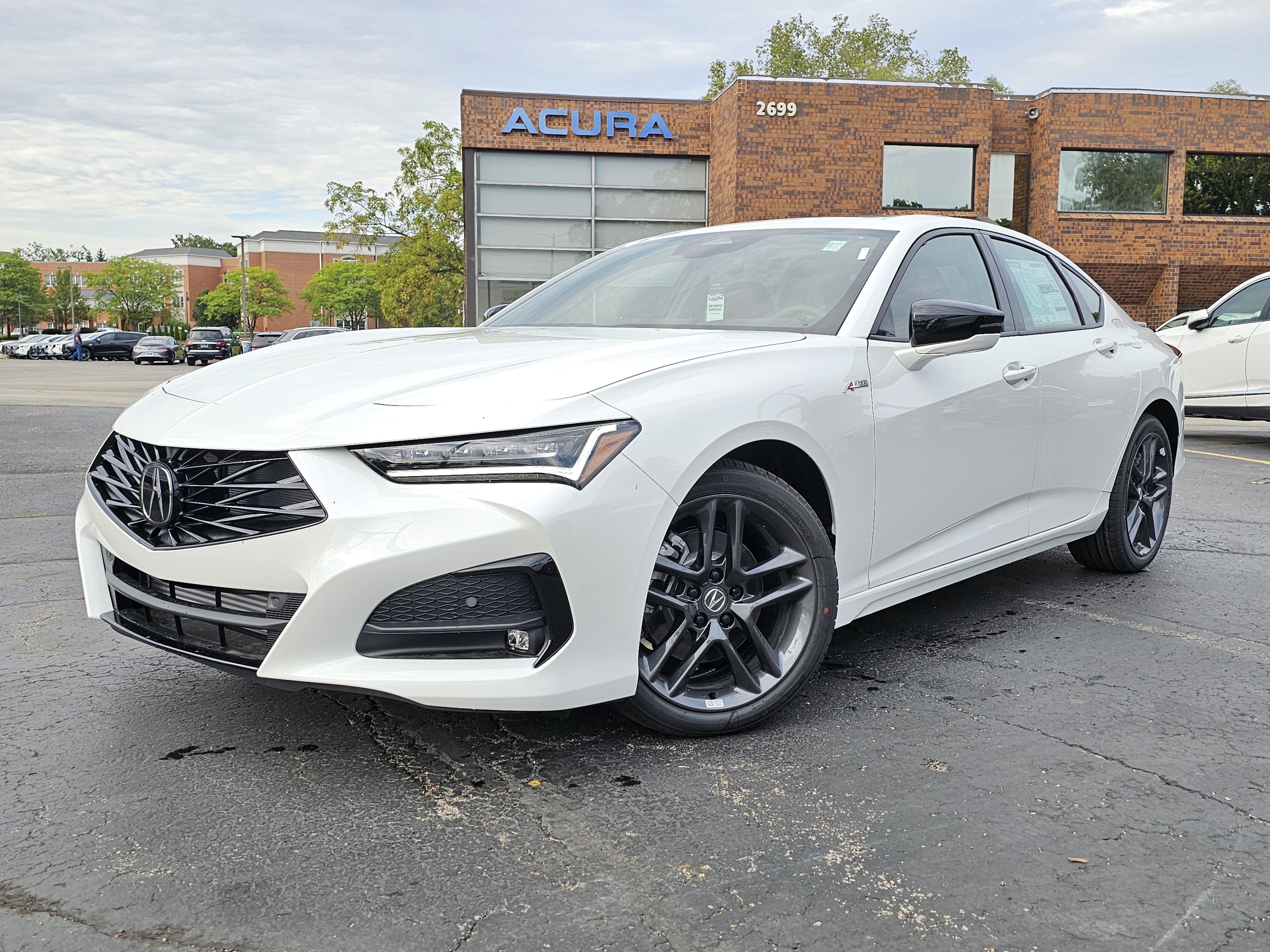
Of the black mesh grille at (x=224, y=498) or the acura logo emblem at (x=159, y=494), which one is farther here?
the acura logo emblem at (x=159, y=494)

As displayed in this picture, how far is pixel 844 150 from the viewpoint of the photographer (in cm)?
2639

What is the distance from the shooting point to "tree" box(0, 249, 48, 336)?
106062mm

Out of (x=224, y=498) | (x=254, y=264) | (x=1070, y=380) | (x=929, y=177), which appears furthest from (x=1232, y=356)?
(x=254, y=264)

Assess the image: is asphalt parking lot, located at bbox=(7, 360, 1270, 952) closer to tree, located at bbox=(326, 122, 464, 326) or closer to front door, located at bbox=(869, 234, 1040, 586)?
front door, located at bbox=(869, 234, 1040, 586)

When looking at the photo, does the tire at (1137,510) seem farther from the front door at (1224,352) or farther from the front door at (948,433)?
the front door at (1224,352)

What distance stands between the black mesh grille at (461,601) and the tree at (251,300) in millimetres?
108936

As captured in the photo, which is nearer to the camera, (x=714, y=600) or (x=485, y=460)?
(x=485, y=460)

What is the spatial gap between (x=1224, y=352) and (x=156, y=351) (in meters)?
48.3

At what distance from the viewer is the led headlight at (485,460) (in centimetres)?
257

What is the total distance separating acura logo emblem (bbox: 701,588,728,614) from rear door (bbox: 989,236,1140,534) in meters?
1.77

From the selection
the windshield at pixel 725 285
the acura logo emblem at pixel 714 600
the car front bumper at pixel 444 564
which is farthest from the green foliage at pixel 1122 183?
the car front bumper at pixel 444 564

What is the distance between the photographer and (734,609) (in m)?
3.06

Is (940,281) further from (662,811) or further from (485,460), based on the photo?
(662,811)

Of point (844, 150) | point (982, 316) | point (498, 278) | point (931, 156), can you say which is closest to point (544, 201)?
point (498, 278)
